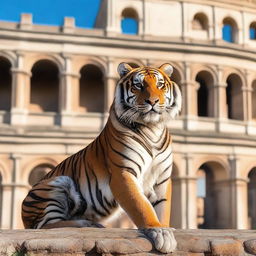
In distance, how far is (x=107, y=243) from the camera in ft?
12.3

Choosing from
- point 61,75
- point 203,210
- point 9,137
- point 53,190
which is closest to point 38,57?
point 61,75

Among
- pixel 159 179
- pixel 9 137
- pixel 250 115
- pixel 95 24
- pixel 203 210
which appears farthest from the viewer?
pixel 95 24

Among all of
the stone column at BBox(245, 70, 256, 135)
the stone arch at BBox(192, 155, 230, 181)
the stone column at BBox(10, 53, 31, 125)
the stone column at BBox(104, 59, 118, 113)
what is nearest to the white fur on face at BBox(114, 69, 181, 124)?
the stone column at BBox(10, 53, 31, 125)

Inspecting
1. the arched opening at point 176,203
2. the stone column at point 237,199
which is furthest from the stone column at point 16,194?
the stone column at point 237,199

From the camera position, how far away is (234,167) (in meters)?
21.7

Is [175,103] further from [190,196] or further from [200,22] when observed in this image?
[200,22]

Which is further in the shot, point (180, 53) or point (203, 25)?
point (203, 25)

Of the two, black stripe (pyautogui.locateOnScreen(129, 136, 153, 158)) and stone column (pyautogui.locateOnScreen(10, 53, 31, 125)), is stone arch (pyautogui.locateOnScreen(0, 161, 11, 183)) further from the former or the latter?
black stripe (pyautogui.locateOnScreen(129, 136, 153, 158))

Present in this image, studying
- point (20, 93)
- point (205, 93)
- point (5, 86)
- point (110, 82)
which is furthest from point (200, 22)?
point (5, 86)

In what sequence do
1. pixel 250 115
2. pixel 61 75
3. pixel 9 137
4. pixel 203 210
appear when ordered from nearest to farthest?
pixel 9 137 < pixel 61 75 < pixel 250 115 < pixel 203 210

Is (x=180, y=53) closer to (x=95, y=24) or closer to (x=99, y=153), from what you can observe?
(x=95, y=24)

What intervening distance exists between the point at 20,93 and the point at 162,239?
17646 millimetres

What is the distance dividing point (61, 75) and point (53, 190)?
54.5 feet

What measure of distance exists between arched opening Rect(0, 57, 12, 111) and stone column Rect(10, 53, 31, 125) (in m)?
1.79
